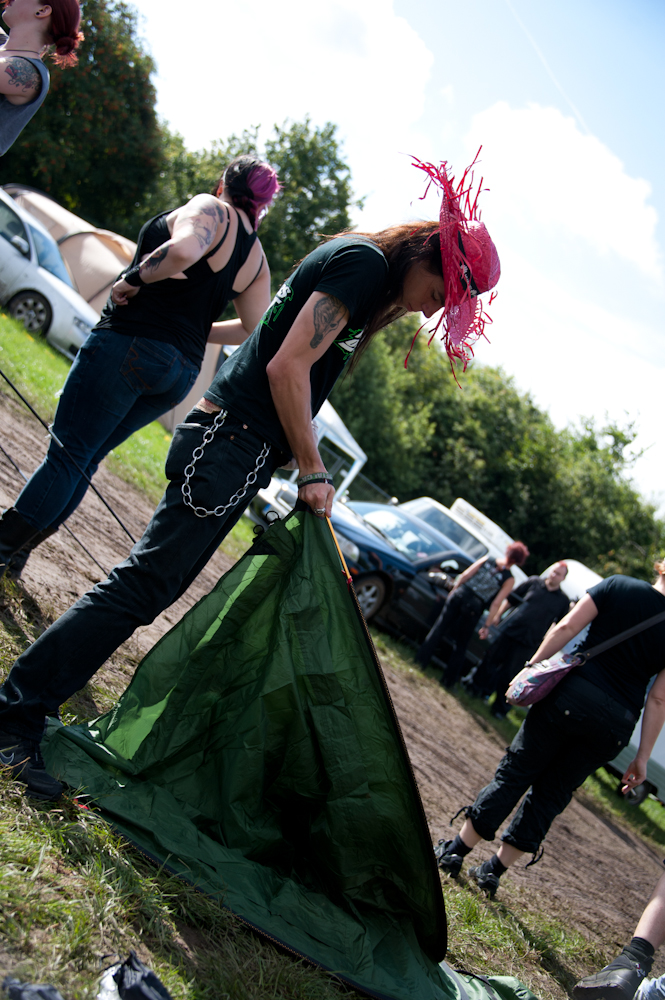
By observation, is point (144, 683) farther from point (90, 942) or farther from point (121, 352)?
point (121, 352)

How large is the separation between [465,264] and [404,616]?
7.09 m

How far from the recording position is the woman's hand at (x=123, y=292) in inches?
110

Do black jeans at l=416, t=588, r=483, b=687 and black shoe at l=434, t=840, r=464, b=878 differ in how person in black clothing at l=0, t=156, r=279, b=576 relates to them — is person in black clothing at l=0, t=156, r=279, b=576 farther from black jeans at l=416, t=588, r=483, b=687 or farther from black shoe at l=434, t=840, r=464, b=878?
black jeans at l=416, t=588, r=483, b=687

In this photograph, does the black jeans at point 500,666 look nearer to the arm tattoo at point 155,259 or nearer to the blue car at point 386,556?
the blue car at point 386,556

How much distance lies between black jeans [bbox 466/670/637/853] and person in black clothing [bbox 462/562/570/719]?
208 inches

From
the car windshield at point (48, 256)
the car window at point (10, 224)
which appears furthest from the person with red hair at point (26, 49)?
the car windshield at point (48, 256)

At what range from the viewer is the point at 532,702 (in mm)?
3391

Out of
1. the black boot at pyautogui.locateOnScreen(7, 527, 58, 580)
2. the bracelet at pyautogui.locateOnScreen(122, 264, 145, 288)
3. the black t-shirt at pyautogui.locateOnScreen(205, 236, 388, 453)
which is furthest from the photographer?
the black boot at pyautogui.locateOnScreen(7, 527, 58, 580)

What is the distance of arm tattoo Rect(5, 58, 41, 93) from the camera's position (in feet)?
8.51

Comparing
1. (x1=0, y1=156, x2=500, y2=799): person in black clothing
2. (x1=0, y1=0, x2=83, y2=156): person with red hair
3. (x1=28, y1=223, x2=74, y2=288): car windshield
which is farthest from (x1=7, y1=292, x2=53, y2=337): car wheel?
(x1=0, y1=156, x2=500, y2=799): person in black clothing

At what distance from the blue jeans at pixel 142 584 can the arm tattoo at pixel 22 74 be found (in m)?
1.46

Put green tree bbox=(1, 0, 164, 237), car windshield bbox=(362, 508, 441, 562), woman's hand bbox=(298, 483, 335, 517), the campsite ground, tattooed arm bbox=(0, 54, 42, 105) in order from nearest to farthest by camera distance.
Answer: the campsite ground → woman's hand bbox=(298, 483, 335, 517) → tattooed arm bbox=(0, 54, 42, 105) → car windshield bbox=(362, 508, 441, 562) → green tree bbox=(1, 0, 164, 237)

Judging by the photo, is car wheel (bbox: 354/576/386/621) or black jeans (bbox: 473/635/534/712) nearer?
car wheel (bbox: 354/576/386/621)

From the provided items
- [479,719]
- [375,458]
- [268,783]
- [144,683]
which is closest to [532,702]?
[268,783]
